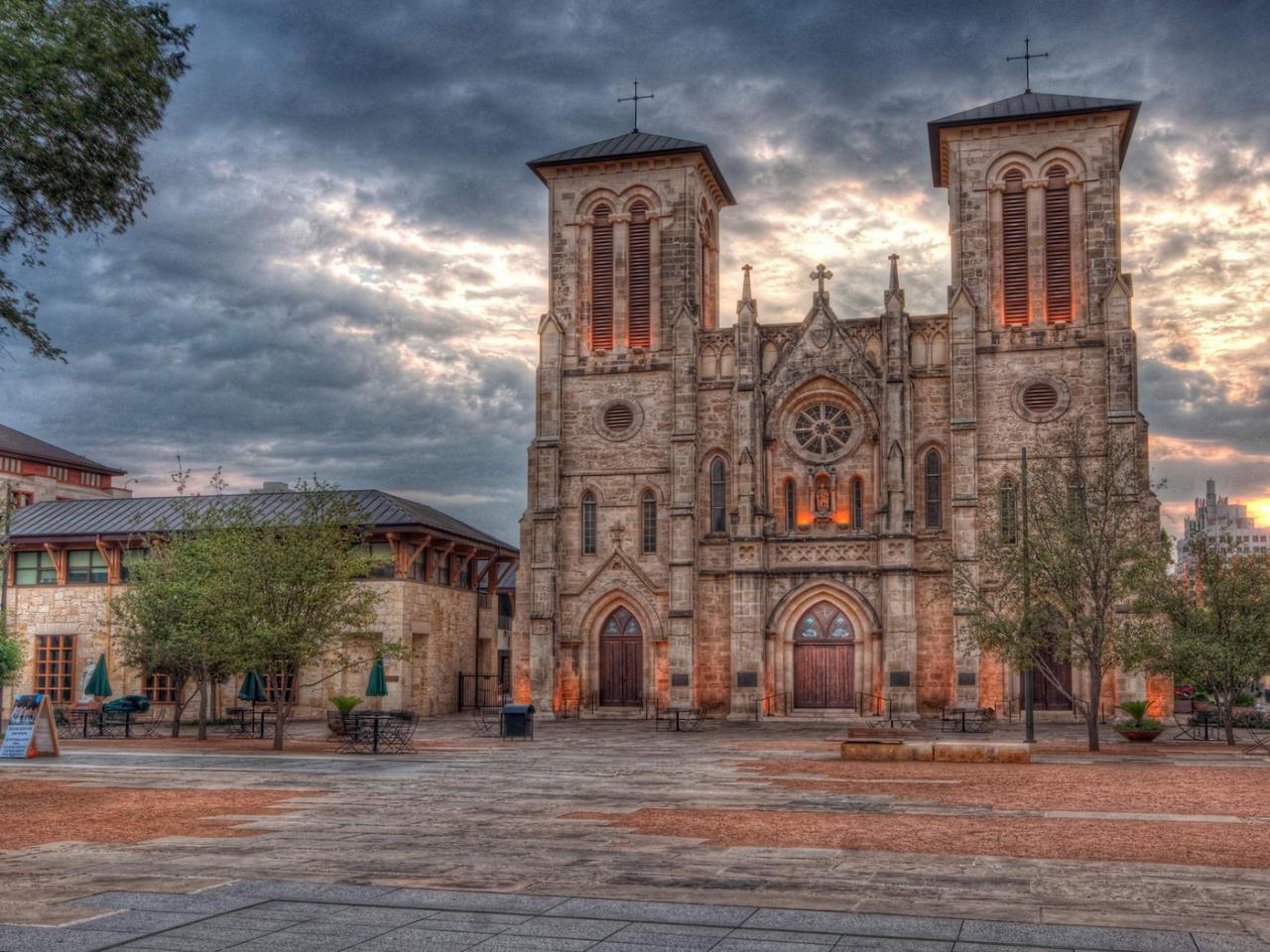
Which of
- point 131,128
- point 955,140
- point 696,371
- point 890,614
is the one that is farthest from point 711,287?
point 131,128

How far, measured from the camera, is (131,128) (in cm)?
1565

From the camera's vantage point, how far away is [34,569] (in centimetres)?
4984

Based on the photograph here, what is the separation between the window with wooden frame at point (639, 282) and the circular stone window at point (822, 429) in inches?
249

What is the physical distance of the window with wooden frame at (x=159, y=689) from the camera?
4734cm

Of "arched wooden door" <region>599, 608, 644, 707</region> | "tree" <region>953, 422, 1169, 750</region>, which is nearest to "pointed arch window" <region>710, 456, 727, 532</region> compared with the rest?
"arched wooden door" <region>599, 608, 644, 707</region>

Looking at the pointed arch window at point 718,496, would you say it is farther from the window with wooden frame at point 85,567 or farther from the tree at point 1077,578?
the window with wooden frame at point 85,567

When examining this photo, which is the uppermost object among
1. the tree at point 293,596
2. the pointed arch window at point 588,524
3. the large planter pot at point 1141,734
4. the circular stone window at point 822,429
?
the circular stone window at point 822,429

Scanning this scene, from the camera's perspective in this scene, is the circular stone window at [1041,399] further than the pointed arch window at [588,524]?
No

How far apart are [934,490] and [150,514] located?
29.1 meters

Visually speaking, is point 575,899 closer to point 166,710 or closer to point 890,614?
point 890,614

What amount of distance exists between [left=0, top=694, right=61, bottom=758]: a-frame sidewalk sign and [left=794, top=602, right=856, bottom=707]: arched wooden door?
25175 mm

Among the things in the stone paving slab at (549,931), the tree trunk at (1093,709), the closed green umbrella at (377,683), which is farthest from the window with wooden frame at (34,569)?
the stone paving slab at (549,931)

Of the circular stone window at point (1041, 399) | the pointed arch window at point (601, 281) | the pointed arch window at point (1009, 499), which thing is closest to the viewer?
the pointed arch window at point (1009, 499)

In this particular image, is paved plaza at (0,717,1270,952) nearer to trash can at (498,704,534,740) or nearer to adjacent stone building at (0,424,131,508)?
trash can at (498,704,534,740)
